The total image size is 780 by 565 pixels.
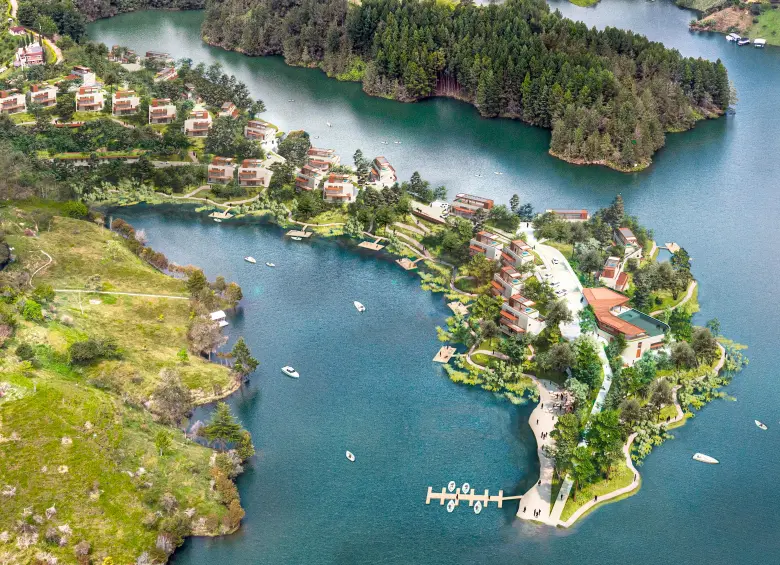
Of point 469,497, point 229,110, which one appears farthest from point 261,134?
point 469,497

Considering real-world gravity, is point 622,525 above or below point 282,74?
below

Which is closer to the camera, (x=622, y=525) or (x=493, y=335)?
(x=622, y=525)

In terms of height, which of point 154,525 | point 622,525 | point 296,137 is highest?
point 296,137

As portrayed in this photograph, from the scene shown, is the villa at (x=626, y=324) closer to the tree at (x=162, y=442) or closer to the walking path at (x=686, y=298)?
the walking path at (x=686, y=298)

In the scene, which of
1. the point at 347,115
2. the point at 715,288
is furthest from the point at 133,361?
the point at 347,115

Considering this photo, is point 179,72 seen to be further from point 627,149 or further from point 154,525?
point 154,525

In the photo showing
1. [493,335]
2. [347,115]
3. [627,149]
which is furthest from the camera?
[347,115]

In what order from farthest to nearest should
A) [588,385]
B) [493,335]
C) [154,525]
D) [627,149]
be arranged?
[627,149]
[493,335]
[588,385]
[154,525]

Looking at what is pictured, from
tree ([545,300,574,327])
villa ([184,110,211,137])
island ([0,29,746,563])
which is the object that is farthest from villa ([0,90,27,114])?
tree ([545,300,574,327])
